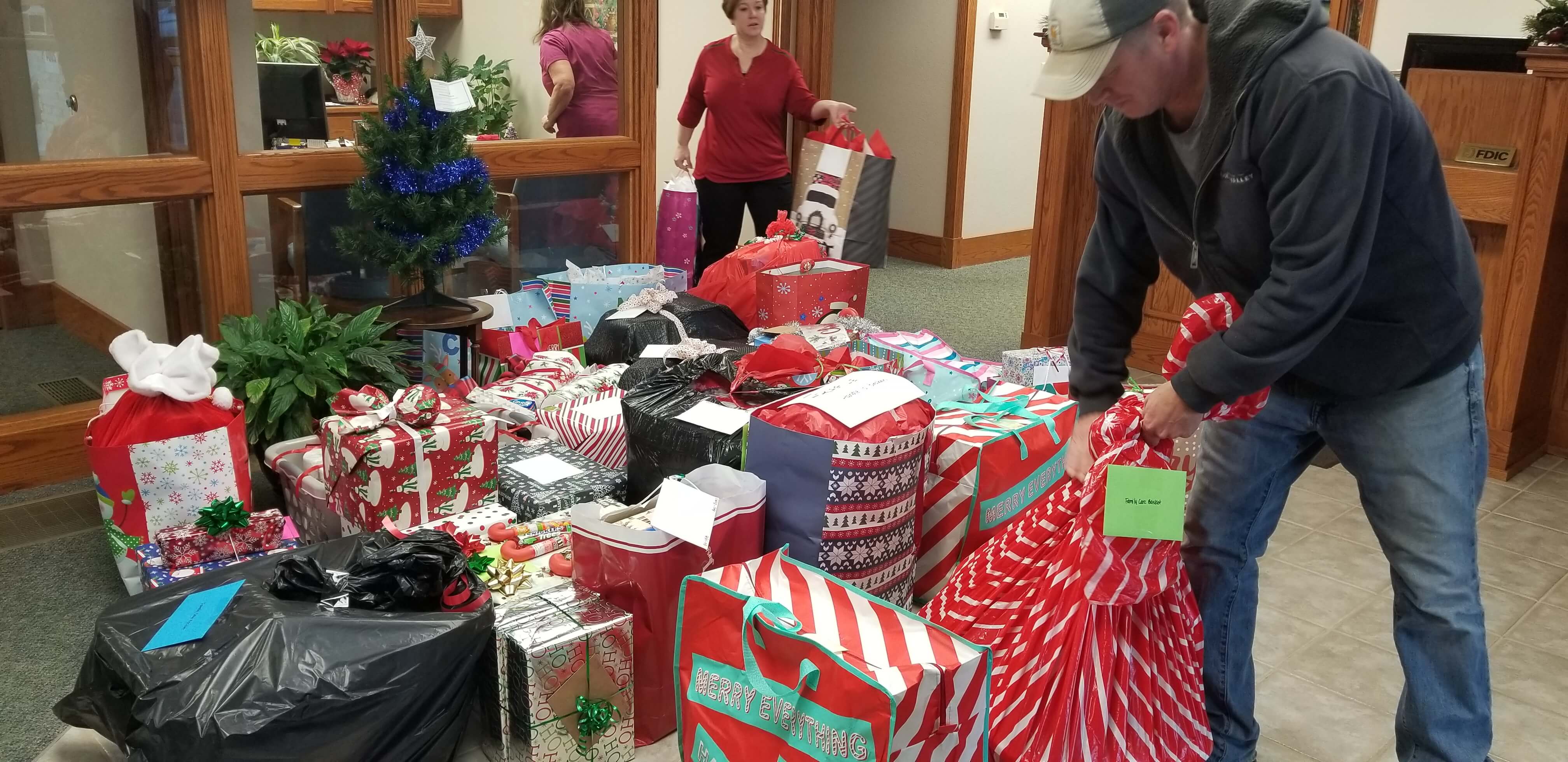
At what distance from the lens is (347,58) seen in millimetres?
3484

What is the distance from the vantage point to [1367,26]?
404cm

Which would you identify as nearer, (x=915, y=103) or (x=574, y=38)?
(x=574, y=38)

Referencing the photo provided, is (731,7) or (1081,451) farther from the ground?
(731,7)

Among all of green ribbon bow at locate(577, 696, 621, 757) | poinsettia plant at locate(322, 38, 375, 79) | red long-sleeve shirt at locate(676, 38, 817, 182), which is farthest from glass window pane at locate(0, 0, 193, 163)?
green ribbon bow at locate(577, 696, 621, 757)

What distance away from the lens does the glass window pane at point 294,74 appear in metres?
3.24

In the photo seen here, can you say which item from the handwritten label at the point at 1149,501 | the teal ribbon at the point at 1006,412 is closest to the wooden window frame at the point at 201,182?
the teal ribbon at the point at 1006,412

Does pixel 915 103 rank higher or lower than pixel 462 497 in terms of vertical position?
higher

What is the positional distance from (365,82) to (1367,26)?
134 inches

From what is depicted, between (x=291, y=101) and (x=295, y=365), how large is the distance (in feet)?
3.18

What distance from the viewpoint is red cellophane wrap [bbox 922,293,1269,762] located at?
1621mm

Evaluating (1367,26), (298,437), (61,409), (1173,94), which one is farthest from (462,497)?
(1367,26)

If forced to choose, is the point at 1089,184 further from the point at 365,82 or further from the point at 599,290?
the point at 365,82

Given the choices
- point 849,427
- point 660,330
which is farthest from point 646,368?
point 849,427

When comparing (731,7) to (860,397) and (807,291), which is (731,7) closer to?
(807,291)
